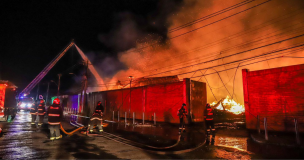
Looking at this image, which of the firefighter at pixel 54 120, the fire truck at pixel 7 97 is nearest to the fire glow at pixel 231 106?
the firefighter at pixel 54 120

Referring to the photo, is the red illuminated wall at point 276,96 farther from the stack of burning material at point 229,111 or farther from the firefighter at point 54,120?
the firefighter at point 54,120

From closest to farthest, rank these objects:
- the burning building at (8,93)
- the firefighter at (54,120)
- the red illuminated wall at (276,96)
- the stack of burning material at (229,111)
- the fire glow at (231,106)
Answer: the firefighter at (54,120) → the red illuminated wall at (276,96) → the burning building at (8,93) → the stack of burning material at (229,111) → the fire glow at (231,106)

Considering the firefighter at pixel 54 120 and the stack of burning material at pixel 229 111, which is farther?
the stack of burning material at pixel 229 111

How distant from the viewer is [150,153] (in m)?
5.47

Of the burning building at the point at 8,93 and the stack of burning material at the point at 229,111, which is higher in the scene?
the burning building at the point at 8,93

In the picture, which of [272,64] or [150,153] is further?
[272,64]

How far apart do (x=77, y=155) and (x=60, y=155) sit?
0.49m

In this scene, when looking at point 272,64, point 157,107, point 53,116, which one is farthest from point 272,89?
point 272,64

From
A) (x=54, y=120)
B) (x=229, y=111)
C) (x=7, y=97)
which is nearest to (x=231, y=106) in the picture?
(x=229, y=111)

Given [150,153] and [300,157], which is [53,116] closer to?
[150,153]

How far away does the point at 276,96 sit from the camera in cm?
1042

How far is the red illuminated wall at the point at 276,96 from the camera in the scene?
9.71 meters

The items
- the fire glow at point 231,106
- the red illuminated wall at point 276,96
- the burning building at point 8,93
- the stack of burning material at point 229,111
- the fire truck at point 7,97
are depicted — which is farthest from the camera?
the fire glow at point 231,106

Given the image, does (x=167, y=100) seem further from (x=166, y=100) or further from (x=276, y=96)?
(x=276, y=96)
